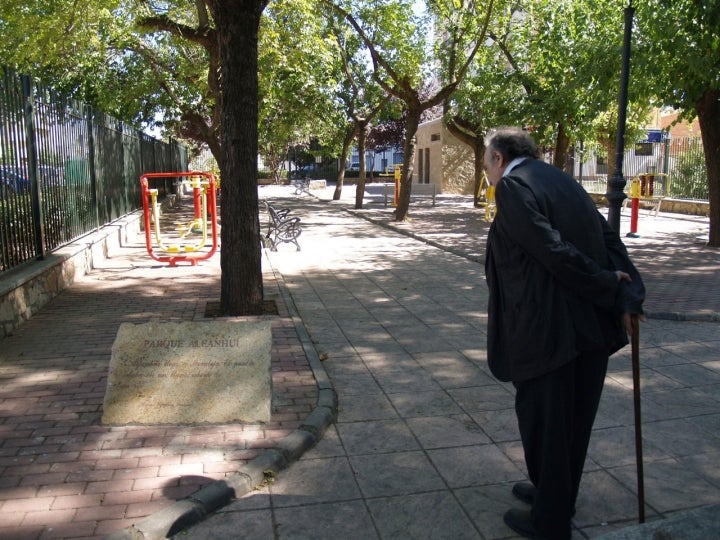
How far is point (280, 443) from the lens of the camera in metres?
→ 4.16

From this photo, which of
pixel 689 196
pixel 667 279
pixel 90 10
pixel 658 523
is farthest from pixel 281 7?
pixel 689 196

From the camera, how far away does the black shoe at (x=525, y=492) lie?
3518 mm

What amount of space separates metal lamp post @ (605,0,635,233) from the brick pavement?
16.8 ft

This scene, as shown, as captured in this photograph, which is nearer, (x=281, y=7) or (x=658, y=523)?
(x=658, y=523)

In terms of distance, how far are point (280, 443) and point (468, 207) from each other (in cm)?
2348

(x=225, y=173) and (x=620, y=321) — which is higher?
(x=225, y=173)

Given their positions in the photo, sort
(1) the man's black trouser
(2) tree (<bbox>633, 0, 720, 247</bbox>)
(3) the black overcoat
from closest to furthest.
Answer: (3) the black overcoat
(1) the man's black trouser
(2) tree (<bbox>633, 0, 720, 247</bbox>)

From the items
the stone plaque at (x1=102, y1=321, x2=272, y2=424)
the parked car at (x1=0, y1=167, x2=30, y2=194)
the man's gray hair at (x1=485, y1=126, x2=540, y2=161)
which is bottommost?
the stone plaque at (x1=102, y1=321, x2=272, y2=424)

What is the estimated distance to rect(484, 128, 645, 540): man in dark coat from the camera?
9.59 ft

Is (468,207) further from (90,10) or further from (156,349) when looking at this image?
(156,349)

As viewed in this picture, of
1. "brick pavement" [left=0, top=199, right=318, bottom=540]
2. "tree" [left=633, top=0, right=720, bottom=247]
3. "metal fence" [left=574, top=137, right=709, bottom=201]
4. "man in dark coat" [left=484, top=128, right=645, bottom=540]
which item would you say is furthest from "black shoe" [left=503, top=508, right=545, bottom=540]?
"metal fence" [left=574, top=137, right=709, bottom=201]

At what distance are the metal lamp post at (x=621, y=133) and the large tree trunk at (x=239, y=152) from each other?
15.7ft

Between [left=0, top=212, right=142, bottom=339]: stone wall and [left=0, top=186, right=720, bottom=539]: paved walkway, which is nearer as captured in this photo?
[left=0, top=186, right=720, bottom=539]: paved walkway

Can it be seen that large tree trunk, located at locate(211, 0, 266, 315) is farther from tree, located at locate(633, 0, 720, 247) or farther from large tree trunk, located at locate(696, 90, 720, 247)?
large tree trunk, located at locate(696, 90, 720, 247)
